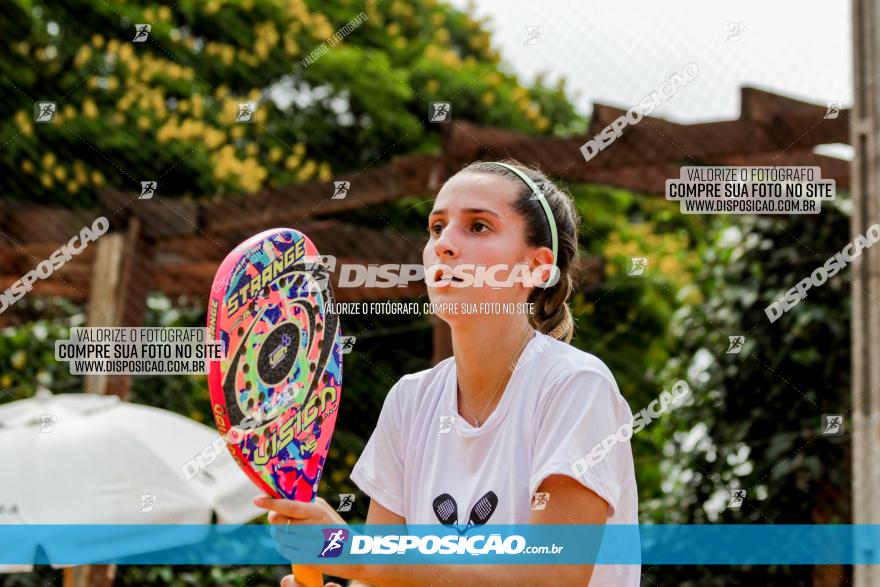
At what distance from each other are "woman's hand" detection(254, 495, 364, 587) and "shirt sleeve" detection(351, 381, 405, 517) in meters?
0.28

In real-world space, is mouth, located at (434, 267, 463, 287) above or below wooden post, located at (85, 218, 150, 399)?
below

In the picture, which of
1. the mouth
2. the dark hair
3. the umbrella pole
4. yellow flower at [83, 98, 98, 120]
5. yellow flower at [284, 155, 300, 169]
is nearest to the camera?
the mouth

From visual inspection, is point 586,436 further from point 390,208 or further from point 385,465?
point 390,208

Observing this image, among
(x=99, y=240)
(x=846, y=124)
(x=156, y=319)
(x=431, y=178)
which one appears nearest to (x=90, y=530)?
(x=99, y=240)

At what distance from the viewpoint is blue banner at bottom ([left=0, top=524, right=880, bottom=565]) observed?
5.02ft

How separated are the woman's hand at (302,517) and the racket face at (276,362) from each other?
5.1 inches

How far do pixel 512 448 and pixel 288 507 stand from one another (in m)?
0.36

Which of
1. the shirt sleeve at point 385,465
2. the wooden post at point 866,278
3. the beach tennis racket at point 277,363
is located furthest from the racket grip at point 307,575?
Result: the wooden post at point 866,278

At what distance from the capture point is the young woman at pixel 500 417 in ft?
5.13

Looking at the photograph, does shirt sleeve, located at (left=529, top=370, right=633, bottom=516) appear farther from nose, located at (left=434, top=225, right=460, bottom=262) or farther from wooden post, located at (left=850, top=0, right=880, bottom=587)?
wooden post, located at (left=850, top=0, right=880, bottom=587)

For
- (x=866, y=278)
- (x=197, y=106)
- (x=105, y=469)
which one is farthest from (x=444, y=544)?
(x=197, y=106)

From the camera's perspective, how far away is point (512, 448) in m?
1.68

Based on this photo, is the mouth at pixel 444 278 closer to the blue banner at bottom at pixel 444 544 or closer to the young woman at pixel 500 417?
the young woman at pixel 500 417

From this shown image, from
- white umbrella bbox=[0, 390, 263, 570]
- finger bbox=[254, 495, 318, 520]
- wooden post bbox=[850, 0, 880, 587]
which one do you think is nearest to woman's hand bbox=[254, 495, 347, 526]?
finger bbox=[254, 495, 318, 520]
